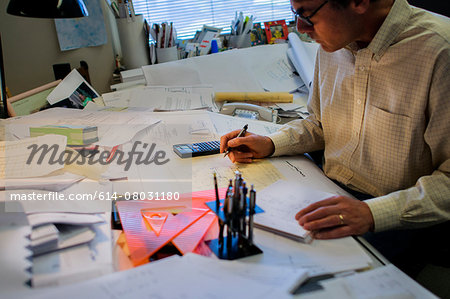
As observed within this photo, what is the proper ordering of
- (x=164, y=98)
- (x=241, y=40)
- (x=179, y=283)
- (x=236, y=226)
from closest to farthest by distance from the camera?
(x=179, y=283) < (x=236, y=226) < (x=164, y=98) < (x=241, y=40)

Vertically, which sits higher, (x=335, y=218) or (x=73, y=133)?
(x=73, y=133)

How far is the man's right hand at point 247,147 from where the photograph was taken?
1106 millimetres

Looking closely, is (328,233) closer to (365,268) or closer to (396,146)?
(365,268)

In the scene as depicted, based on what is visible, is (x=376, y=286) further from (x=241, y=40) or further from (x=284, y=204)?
(x=241, y=40)

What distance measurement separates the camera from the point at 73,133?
1.14m

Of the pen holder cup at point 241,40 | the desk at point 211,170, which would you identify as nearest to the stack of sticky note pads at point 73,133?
the desk at point 211,170

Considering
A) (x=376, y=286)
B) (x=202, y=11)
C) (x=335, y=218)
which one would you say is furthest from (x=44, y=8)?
(x=202, y=11)

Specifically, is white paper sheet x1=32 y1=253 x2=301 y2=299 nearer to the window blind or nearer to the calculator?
the calculator

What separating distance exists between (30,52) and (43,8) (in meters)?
0.74

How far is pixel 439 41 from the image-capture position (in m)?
0.89

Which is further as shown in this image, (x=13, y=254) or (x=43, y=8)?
(x=43, y=8)

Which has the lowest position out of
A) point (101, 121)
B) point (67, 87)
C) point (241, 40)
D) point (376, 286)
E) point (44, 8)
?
point (376, 286)

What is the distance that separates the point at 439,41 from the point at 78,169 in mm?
977

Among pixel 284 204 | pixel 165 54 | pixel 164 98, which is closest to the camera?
pixel 284 204
